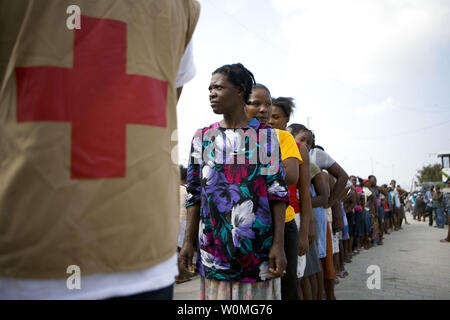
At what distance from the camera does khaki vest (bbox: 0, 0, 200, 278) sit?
0.82 meters

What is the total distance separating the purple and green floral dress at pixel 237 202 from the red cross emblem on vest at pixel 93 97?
824mm

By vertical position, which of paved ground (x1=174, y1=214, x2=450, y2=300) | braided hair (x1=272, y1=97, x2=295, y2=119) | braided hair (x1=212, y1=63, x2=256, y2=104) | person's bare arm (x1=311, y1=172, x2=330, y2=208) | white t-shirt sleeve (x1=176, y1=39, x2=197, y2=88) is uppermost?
braided hair (x1=272, y1=97, x2=295, y2=119)

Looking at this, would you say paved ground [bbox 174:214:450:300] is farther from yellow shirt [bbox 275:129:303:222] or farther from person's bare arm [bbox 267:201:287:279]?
person's bare arm [bbox 267:201:287:279]

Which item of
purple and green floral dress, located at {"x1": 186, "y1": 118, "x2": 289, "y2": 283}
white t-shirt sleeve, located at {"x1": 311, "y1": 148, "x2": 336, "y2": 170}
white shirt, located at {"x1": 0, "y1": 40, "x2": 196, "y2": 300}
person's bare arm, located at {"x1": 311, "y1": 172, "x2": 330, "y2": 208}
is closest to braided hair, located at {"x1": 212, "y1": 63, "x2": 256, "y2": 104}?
purple and green floral dress, located at {"x1": 186, "y1": 118, "x2": 289, "y2": 283}

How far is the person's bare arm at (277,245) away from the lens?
1.66 metres

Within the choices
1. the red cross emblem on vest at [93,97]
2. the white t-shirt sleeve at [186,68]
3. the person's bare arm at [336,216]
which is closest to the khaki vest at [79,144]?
the red cross emblem on vest at [93,97]

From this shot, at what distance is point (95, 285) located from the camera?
0.86 meters

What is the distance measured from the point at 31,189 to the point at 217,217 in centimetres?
98

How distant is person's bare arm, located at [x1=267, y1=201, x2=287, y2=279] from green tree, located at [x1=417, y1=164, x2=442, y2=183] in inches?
2409

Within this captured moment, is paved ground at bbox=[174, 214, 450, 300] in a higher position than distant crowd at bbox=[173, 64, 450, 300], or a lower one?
lower

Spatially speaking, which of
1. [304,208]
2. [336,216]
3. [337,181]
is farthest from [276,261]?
[336,216]

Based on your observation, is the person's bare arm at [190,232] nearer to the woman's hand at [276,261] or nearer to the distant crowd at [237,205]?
the distant crowd at [237,205]

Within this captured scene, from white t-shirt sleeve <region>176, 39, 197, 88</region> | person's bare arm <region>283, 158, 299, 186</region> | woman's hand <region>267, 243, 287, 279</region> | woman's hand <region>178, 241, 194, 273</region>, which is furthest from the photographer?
person's bare arm <region>283, 158, 299, 186</region>
